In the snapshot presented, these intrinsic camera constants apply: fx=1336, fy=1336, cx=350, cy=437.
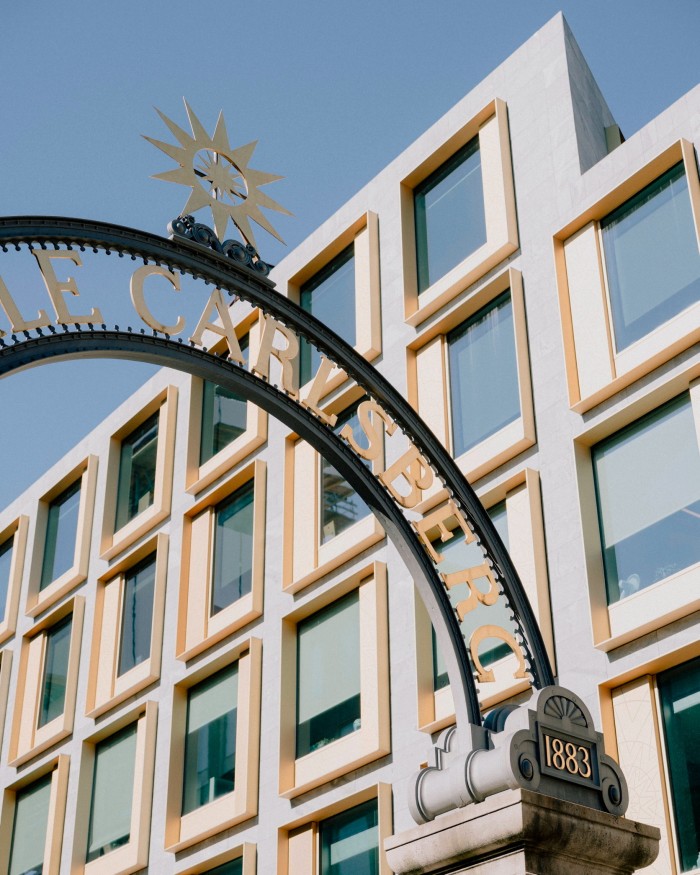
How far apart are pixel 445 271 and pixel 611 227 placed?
3684mm

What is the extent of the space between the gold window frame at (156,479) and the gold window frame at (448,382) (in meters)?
7.27

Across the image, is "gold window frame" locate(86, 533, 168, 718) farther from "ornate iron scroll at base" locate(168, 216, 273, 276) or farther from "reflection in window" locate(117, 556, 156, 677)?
"ornate iron scroll at base" locate(168, 216, 273, 276)

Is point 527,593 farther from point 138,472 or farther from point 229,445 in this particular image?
point 138,472

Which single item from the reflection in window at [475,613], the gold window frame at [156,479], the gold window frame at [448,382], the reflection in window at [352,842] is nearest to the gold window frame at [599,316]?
the gold window frame at [448,382]

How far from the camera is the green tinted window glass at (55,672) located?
28.8m

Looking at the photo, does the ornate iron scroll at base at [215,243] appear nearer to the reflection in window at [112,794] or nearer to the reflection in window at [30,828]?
the reflection in window at [112,794]

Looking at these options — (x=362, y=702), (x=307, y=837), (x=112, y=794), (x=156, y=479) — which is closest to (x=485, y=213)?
(x=362, y=702)

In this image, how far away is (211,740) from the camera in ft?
77.4

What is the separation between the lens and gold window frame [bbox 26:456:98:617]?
96.1 ft

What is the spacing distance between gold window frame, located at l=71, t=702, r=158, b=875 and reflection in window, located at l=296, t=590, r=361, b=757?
3.98 meters

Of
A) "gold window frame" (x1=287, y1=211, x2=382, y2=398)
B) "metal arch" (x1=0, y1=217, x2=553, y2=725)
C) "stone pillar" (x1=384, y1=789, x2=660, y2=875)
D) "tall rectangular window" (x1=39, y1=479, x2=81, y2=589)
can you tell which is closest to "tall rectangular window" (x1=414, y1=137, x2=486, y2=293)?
"gold window frame" (x1=287, y1=211, x2=382, y2=398)

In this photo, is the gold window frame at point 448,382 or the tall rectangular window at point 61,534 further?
the tall rectangular window at point 61,534

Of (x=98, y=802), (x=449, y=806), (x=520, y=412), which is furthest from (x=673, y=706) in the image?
(x=98, y=802)

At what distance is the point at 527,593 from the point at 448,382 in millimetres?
4459
